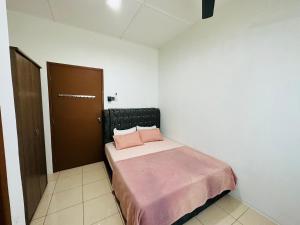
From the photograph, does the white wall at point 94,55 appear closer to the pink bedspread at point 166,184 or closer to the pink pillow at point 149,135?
the pink pillow at point 149,135

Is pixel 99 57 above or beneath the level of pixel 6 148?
above

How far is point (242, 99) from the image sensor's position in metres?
1.80

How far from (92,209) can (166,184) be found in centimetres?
108

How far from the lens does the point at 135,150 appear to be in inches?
95.1

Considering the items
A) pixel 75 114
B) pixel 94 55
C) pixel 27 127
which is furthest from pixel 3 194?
pixel 94 55

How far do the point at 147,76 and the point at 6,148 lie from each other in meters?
2.87

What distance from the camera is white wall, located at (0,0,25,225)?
96cm

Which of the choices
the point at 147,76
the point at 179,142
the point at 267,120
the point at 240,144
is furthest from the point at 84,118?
the point at 267,120

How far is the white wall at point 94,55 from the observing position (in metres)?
2.20

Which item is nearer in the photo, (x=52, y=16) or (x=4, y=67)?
(x=4, y=67)

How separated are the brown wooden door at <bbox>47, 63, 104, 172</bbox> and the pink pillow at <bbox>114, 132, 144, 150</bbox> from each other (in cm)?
62

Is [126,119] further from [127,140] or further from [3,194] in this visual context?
[3,194]

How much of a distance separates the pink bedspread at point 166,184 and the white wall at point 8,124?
91 cm

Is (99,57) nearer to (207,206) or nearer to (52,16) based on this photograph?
(52,16)
